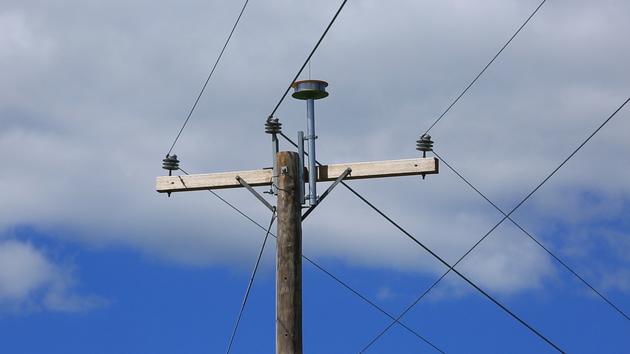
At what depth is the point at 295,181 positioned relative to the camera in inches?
640

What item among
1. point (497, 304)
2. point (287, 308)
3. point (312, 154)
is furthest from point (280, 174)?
point (497, 304)

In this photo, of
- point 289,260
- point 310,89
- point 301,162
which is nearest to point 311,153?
point 301,162

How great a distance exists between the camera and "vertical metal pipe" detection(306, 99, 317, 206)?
Answer: 1627cm

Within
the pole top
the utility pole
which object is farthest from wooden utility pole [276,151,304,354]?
the pole top

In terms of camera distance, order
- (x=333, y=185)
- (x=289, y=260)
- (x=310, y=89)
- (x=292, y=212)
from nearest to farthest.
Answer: (x=289, y=260) < (x=292, y=212) < (x=333, y=185) < (x=310, y=89)

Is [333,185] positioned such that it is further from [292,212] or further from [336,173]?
[292,212]

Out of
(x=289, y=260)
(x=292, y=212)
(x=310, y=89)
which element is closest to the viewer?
(x=289, y=260)

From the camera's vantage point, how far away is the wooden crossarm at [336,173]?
16.1 metres

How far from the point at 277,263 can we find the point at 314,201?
88cm

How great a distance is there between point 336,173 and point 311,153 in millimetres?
396

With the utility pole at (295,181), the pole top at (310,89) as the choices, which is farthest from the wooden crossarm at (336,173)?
the pole top at (310,89)

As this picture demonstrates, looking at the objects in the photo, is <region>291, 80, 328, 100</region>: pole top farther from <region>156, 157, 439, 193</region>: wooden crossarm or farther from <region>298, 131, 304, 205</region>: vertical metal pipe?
<region>156, 157, 439, 193</region>: wooden crossarm

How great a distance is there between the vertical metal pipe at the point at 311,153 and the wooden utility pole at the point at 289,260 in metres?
0.16

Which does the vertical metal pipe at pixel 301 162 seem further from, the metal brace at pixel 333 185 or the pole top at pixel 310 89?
the pole top at pixel 310 89
